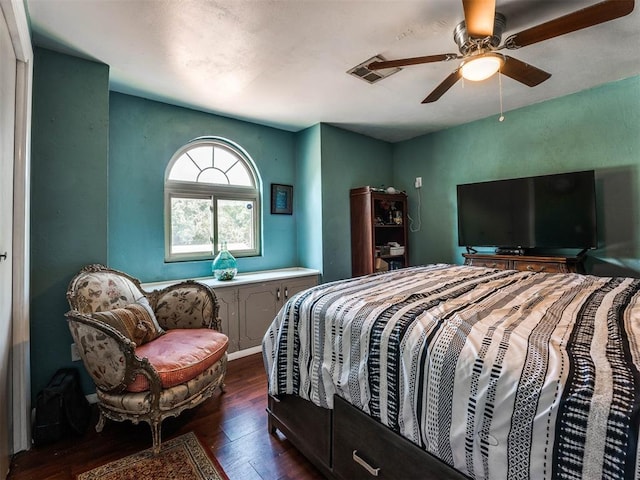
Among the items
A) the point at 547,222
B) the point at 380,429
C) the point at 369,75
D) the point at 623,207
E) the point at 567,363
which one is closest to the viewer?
the point at 567,363

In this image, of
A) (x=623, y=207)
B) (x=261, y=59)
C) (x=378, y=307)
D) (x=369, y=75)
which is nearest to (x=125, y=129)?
(x=261, y=59)

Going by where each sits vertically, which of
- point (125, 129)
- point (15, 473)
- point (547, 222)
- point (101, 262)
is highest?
point (125, 129)

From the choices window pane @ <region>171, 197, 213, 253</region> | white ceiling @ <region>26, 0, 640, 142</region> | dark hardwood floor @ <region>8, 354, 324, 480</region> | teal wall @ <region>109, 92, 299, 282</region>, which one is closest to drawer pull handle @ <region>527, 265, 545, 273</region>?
white ceiling @ <region>26, 0, 640, 142</region>

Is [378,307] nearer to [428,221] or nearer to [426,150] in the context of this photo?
[428,221]

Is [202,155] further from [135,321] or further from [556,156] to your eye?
[556,156]

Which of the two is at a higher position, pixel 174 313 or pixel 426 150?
pixel 426 150

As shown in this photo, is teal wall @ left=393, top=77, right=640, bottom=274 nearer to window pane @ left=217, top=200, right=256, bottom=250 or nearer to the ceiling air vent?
the ceiling air vent

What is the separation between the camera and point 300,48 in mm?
2129

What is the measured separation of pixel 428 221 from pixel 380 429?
11.0 feet

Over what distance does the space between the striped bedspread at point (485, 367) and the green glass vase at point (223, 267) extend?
4.83 feet

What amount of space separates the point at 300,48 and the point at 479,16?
113cm

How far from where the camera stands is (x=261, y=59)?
2256mm

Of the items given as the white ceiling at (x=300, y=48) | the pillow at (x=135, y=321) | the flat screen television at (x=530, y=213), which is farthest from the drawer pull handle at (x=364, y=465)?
the flat screen television at (x=530, y=213)

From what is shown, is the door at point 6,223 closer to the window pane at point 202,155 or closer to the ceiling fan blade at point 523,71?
the window pane at point 202,155
